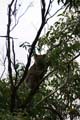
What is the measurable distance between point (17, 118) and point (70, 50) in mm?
1799

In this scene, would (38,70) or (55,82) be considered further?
(55,82)

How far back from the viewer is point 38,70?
16.0 feet

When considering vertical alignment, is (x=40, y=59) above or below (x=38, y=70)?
above

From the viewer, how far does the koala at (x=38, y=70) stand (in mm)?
4527

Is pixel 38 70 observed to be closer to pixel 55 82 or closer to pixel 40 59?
pixel 40 59

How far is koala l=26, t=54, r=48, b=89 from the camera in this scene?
4.53 meters

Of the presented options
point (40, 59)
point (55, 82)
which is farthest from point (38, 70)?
point (55, 82)

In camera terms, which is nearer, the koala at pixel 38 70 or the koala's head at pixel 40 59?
the koala at pixel 38 70

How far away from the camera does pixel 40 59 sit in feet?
16.1

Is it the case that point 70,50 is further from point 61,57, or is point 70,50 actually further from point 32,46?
point 32,46

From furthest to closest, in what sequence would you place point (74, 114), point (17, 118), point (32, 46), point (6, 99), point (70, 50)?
1. point (74, 114)
2. point (70, 50)
3. point (6, 99)
4. point (32, 46)
5. point (17, 118)

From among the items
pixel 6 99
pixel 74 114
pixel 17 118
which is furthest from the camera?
pixel 74 114

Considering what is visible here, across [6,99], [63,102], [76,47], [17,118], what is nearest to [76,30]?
[76,47]

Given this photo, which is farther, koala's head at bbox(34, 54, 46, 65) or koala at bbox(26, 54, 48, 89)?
koala's head at bbox(34, 54, 46, 65)
